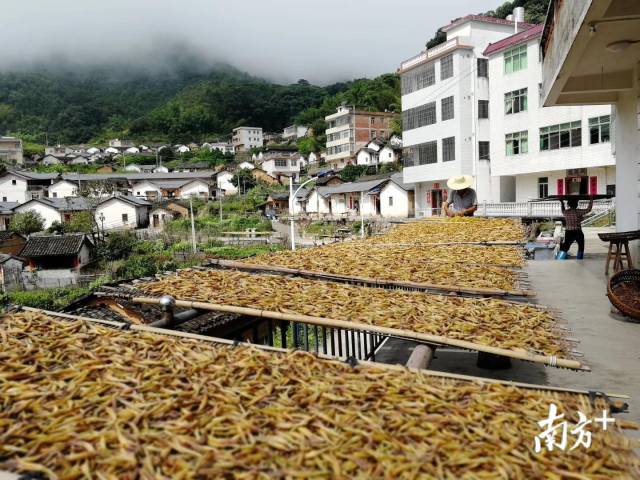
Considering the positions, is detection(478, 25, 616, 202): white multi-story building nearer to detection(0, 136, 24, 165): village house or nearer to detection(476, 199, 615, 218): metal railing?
detection(476, 199, 615, 218): metal railing

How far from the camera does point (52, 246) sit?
1201 inches

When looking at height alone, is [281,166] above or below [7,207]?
above

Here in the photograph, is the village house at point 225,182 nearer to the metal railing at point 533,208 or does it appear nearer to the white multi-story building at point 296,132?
the white multi-story building at point 296,132

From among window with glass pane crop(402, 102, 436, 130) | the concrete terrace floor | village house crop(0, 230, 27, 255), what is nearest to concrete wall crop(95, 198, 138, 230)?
village house crop(0, 230, 27, 255)

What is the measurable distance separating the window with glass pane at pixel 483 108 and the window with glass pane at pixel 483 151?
1815mm

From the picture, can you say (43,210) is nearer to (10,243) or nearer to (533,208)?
(10,243)

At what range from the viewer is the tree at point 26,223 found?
134 ft

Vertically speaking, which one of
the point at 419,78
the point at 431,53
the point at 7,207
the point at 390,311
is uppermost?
the point at 431,53

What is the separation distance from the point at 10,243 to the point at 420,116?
3034 centimetres

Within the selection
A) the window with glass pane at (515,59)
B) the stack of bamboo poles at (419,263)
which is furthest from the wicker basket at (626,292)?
the window with glass pane at (515,59)

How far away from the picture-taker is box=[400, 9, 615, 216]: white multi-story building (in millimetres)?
25844

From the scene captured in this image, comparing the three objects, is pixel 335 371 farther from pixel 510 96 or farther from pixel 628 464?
pixel 510 96

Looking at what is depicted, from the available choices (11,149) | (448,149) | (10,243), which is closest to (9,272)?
(10,243)

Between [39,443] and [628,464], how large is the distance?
8.33 feet
